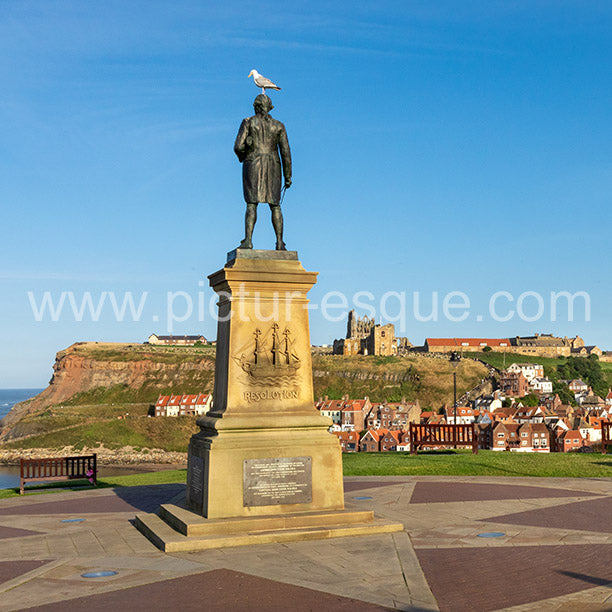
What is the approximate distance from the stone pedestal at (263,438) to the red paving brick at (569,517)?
2.00m

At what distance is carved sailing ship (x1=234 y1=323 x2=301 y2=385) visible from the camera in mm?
9984

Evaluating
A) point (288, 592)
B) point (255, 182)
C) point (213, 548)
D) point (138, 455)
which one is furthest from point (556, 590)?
point (138, 455)

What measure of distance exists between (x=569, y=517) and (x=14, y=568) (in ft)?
25.0

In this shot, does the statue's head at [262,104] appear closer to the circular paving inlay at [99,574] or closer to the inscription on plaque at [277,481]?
the inscription on plaque at [277,481]

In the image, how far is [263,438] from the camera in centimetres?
967

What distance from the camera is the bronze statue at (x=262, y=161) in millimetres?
10789

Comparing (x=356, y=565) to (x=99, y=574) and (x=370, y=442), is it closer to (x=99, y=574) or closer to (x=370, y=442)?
(x=99, y=574)

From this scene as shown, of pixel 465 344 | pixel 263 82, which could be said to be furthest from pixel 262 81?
pixel 465 344

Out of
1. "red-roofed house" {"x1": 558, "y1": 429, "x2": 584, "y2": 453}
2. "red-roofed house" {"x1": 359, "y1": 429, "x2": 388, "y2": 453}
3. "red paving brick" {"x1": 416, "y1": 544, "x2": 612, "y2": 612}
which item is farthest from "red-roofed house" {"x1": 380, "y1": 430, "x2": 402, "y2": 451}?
"red paving brick" {"x1": 416, "y1": 544, "x2": 612, "y2": 612}

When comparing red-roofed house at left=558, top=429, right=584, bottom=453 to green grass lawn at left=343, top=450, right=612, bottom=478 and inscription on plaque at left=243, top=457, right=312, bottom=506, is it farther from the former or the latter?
inscription on plaque at left=243, top=457, right=312, bottom=506

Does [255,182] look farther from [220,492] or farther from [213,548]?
[213,548]

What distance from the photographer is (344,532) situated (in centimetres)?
904

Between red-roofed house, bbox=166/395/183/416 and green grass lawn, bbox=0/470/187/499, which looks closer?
green grass lawn, bbox=0/470/187/499

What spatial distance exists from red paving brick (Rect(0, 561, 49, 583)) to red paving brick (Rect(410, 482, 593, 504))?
6.36 metres
